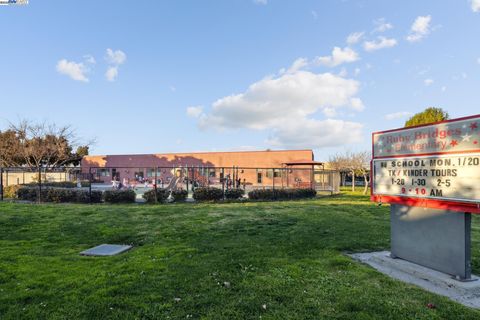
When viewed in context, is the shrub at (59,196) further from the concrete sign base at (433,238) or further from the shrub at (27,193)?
the concrete sign base at (433,238)

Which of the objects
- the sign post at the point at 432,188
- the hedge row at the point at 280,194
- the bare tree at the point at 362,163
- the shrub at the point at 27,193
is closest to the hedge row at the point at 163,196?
the hedge row at the point at 280,194

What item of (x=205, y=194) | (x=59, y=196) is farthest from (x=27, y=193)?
(x=205, y=194)

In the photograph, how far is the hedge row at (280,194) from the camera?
19.3 metres

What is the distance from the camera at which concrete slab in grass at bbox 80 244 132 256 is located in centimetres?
621

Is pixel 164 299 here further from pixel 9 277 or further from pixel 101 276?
pixel 9 277

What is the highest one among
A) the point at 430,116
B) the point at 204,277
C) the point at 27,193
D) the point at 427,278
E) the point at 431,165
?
the point at 430,116

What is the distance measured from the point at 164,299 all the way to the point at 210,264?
5.09 feet

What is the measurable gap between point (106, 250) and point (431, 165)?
6383 mm

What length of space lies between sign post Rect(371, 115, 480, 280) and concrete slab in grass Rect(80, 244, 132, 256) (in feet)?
17.9

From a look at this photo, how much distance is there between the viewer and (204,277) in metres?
4.71

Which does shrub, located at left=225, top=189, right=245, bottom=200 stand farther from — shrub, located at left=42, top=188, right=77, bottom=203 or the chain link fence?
shrub, located at left=42, top=188, right=77, bottom=203

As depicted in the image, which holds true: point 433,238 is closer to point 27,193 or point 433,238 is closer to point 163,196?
point 163,196

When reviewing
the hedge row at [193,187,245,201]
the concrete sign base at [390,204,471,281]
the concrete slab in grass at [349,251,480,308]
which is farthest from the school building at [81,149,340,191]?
the concrete slab in grass at [349,251,480,308]

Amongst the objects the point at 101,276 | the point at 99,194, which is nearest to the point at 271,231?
the point at 101,276
